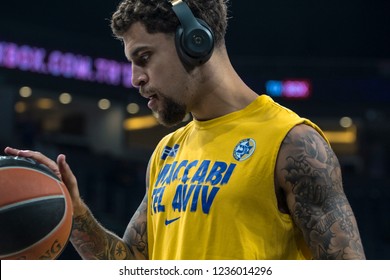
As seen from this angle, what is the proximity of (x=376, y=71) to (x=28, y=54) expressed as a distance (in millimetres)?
8633

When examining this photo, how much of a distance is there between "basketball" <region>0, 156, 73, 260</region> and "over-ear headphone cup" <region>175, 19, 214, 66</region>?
0.66 m

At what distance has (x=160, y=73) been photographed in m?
2.74

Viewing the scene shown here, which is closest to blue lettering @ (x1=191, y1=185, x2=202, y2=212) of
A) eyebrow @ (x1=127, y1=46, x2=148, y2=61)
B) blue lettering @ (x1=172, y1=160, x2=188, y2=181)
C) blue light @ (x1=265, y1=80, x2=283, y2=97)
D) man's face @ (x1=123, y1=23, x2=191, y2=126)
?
blue lettering @ (x1=172, y1=160, x2=188, y2=181)

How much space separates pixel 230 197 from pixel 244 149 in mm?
199

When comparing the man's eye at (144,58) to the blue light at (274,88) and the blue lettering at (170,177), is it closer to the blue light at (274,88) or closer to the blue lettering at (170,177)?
the blue lettering at (170,177)

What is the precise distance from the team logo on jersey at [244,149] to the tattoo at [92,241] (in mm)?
646

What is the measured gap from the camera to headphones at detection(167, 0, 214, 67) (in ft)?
8.86

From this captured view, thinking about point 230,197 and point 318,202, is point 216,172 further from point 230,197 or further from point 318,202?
point 318,202

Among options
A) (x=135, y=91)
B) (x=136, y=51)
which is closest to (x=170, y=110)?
(x=136, y=51)

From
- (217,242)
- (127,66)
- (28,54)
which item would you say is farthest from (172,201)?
(127,66)

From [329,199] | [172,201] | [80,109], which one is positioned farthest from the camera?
[80,109]

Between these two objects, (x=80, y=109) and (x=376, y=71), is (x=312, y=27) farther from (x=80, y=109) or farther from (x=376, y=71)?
(x=80, y=109)

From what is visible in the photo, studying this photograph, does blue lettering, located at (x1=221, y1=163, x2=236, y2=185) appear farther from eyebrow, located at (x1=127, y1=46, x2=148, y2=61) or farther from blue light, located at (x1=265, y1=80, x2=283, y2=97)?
blue light, located at (x1=265, y1=80, x2=283, y2=97)

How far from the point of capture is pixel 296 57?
19.7 metres
